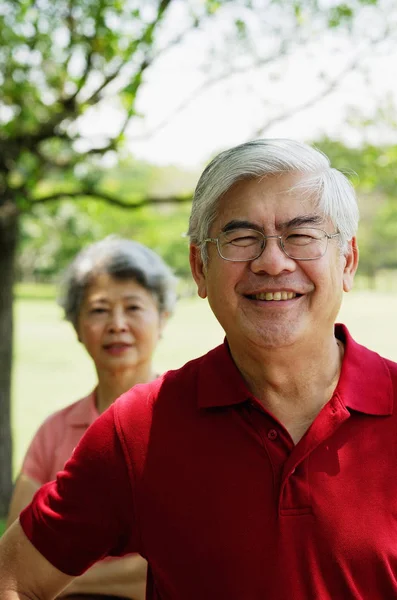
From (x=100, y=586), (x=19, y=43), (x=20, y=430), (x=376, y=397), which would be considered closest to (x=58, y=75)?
(x=19, y=43)

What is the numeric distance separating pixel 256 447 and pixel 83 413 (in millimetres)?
1262

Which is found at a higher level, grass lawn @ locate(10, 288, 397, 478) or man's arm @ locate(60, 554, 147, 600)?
grass lawn @ locate(10, 288, 397, 478)

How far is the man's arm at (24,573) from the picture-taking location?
1915 mm

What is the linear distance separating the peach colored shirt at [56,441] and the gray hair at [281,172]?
1.17m

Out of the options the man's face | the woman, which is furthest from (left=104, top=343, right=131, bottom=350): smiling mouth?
the man's face

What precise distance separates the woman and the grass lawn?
7.96 meters

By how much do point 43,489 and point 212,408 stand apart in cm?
51

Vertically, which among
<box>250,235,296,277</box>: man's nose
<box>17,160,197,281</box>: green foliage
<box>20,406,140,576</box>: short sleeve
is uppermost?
<box>17,160,197,281</box>: green foliage

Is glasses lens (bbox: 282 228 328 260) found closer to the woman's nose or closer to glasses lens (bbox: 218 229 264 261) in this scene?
glasses lens (bbox: 218 229 264 261)

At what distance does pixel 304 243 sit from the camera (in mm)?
1875

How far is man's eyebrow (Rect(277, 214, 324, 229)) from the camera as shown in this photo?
186 cm

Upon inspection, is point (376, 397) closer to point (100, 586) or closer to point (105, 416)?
point (105, 416)

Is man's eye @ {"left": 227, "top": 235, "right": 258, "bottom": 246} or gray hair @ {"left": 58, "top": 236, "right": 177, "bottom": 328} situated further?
gray hair @ {"left": 58, "top": 236, "right": 177, "bottom": 328}

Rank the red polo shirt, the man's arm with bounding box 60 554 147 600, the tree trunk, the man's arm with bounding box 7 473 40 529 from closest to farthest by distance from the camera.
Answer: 1. the red polo shirt
2. the man's arm with bounding box 60 554 147 600
3. the man's arm with bounding box 7 473 40 529
4. the tree trunk
